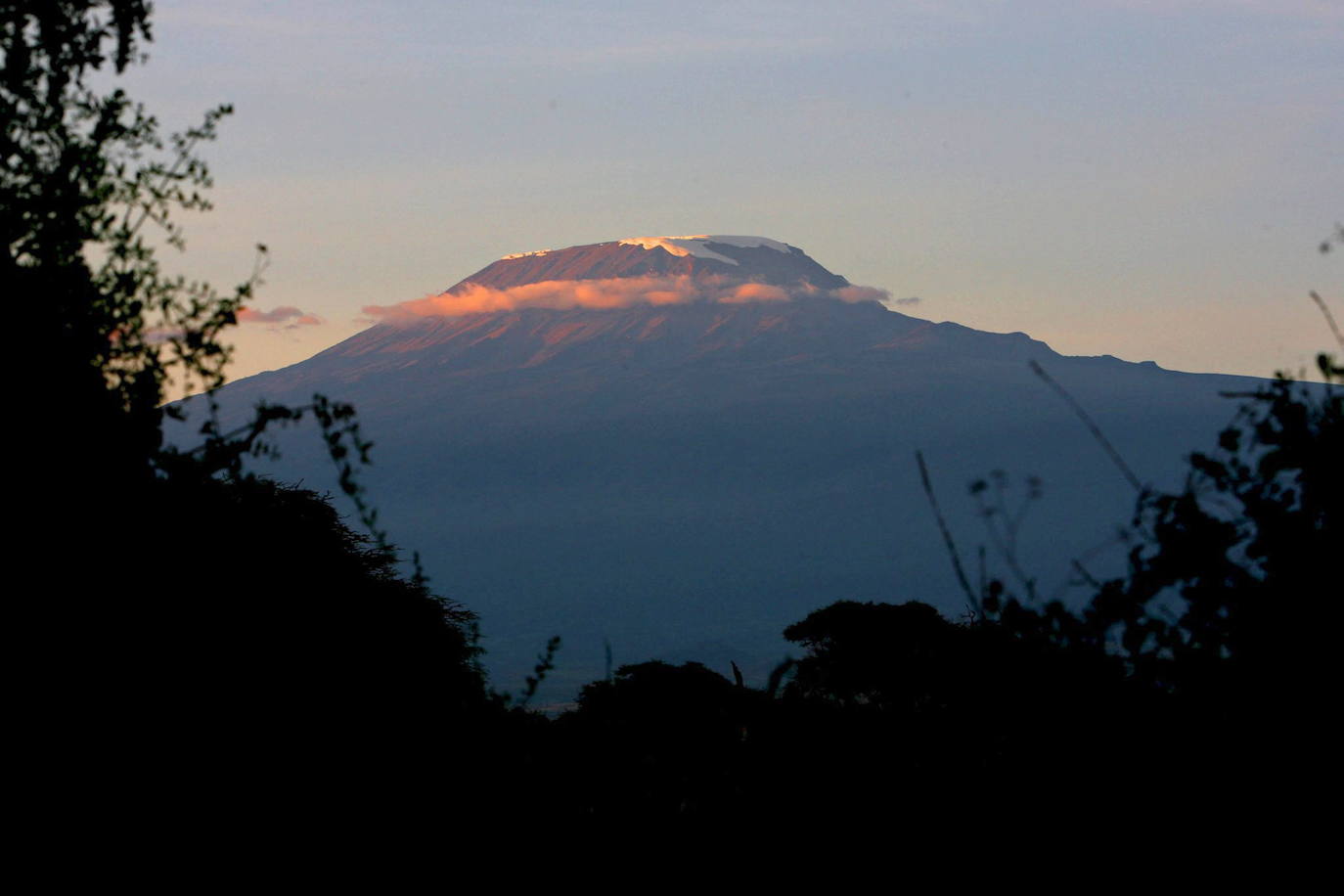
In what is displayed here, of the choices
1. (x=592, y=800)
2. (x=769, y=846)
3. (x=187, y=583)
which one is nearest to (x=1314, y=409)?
(x=769, y=846)

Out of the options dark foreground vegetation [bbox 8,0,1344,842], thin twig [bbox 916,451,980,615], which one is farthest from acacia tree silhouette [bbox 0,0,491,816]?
thin twig [bbox 916,451,980,615]

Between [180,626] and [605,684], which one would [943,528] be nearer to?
[605,684]

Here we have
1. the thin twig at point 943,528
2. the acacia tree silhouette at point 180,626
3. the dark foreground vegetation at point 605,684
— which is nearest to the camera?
the thin twig at point 943,528

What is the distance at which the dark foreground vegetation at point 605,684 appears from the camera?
4.00 meters

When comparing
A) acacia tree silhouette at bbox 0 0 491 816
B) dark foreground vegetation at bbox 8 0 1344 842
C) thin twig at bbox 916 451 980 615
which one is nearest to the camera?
thin twig at bbox 916 451 980 615

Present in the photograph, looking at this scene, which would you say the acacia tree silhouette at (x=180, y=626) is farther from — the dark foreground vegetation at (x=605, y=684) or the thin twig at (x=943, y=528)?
the thin twig at (x=943, y=528)

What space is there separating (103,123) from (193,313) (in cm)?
235

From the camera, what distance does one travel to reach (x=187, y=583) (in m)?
6.55

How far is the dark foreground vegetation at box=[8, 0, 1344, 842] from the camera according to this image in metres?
4.00

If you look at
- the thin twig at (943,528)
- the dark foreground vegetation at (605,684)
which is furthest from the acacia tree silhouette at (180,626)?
the thin twig at (943,528)

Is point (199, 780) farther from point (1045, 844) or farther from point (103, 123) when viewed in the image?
point (103, 123)

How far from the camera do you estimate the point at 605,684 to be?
222 inches

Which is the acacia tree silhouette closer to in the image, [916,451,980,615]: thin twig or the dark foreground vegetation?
the dark foreground vegetation

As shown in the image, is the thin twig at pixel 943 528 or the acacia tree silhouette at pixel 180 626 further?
the acacia tree silhouette at pixel 180 626
